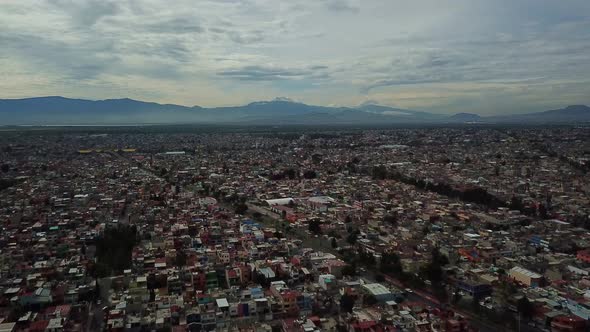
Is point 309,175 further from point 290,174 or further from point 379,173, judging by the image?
point 379,173

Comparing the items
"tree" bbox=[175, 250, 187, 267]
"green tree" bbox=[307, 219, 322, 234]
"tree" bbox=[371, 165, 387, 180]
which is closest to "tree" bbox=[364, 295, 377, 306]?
"tree" bbox=[175, 250, 187, 267]

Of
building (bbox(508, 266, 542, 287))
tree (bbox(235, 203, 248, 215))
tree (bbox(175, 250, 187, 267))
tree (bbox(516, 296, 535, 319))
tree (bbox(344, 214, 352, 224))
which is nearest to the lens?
tree (bbox(516, 296, 535, 319))

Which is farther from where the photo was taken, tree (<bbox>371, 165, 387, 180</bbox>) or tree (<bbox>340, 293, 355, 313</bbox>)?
tree (<bbox>371, 165, 387, 180</bbox>)

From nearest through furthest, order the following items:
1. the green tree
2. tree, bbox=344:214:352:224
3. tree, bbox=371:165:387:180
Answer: the green tree
tree, bbox=344:214:352:224
tree, bbox=371:165:387:180

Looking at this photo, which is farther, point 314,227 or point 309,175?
point 309,175

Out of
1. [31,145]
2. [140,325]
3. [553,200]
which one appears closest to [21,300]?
[140,325]

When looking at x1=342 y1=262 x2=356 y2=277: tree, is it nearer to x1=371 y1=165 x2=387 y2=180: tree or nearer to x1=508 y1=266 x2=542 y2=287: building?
x1=508 y1=266 x2=542 y2=287: building

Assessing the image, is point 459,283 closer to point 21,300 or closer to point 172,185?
point 21,300

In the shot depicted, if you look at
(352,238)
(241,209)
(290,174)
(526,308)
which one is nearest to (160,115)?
(290,174)

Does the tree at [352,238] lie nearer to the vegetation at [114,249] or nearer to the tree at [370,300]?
the tree at [370,300]
